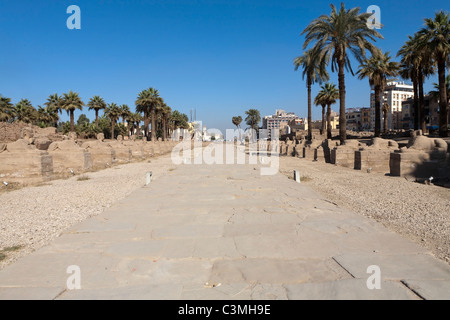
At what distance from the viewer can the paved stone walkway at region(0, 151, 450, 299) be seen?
2.36m

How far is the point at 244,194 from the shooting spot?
6570 millimetres

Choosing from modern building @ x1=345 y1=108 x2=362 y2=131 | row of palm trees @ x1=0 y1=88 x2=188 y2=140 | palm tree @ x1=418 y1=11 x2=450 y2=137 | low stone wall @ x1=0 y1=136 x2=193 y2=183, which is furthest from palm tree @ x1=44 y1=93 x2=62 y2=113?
modern building @ x1=345 y1=108 x2=362 y2=131

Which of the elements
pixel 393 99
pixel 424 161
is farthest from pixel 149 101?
pixel 393 99

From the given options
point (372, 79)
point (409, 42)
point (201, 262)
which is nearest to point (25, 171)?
point (201, 262)

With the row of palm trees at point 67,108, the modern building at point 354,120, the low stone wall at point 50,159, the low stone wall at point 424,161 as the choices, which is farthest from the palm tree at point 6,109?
the modern building at point 354,120

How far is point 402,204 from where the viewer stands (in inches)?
225

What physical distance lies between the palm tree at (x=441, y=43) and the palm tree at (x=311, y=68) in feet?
24.8

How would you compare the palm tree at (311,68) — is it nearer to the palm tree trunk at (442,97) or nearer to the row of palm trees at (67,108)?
the palm tree trunk at (442,97)

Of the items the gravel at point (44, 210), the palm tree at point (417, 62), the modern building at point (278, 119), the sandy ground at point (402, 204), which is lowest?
the sandy ground at point (402, 204)

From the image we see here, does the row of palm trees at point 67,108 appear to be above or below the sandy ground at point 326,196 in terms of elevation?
above

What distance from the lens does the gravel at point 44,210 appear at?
12.5ft

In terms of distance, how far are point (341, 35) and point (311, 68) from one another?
518 centimetres

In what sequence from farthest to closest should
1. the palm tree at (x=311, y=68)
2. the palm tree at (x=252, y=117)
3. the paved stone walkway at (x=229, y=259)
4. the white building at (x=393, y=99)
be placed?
the white building at (x=393, y=99) < the palm tree at (x=252, y=117) < the palm tree at (x=311, y=68) < the paved stone walkway at (x=229, y=259)
